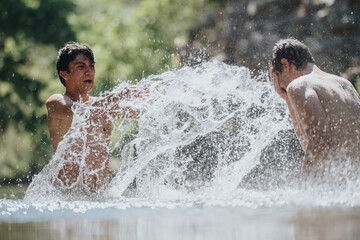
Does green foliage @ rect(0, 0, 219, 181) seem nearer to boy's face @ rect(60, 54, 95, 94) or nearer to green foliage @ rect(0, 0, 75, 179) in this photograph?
green foliage @ rect(0, 0, 75, 179)

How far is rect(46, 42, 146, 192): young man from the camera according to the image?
205 inches

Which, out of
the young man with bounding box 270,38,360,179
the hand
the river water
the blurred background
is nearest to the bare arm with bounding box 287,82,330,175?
the young man with bounding box 270,38,360,179

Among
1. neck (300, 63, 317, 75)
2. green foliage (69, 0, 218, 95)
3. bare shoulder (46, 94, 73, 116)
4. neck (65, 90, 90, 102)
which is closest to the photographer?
neck (300, 63, 317, 75)

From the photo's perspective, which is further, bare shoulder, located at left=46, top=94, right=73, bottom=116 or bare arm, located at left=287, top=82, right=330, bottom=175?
bare shoulder, located at left=46, top=94, right=73, bottom=116

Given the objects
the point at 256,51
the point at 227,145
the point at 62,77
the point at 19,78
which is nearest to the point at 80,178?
the point at 62,77

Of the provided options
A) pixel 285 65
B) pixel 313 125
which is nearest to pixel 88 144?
pixel 285 65

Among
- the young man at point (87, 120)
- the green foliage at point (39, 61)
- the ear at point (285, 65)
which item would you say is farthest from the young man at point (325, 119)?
the green foliage at point (39, 61)

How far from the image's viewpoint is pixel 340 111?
4258 millimetres

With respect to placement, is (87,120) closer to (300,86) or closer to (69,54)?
(69,54)

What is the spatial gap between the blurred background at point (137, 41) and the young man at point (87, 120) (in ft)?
13.6

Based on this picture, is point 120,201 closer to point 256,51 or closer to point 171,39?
point 256,51

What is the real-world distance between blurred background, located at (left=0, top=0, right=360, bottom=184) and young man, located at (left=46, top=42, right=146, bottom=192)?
163 inches

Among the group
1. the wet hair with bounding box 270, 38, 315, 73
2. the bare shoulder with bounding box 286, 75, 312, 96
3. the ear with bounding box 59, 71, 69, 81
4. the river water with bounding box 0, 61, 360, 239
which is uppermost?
the ear with bounding box 59, 71, 69, 81

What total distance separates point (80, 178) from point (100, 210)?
1.16 metres
